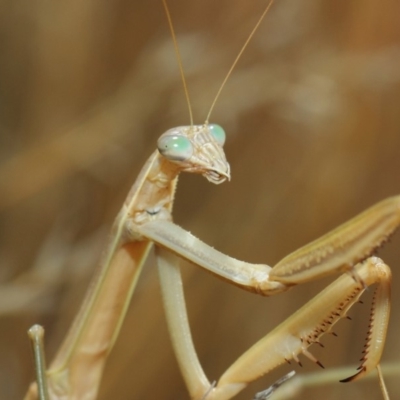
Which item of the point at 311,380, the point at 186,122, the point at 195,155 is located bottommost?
the point at 311,380

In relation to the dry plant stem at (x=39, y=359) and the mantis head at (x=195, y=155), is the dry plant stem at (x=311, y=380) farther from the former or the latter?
the mantis head at (x=195, y=155)

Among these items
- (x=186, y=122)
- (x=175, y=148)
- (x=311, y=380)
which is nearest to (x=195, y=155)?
(x=175, y=148)

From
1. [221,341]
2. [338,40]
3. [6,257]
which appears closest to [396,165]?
[338,40]

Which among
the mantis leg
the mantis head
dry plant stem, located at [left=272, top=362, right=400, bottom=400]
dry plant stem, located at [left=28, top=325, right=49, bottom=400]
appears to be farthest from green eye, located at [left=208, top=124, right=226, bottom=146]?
dry plant stem, located at [left=272, top=362, right=400, bottom=400]

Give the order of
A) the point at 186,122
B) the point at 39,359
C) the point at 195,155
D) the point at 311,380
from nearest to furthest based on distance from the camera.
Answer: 1. the point at 195,155
2. the point at 39,359
3. the point at 311,380
4. the point at 186,122

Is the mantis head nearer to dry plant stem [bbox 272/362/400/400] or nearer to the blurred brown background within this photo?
dry plant stem [bbox 272/362/400/400]

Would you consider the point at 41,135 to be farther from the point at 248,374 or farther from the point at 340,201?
the point at 248,374

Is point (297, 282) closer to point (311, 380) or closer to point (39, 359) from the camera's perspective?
point (39, 359)
